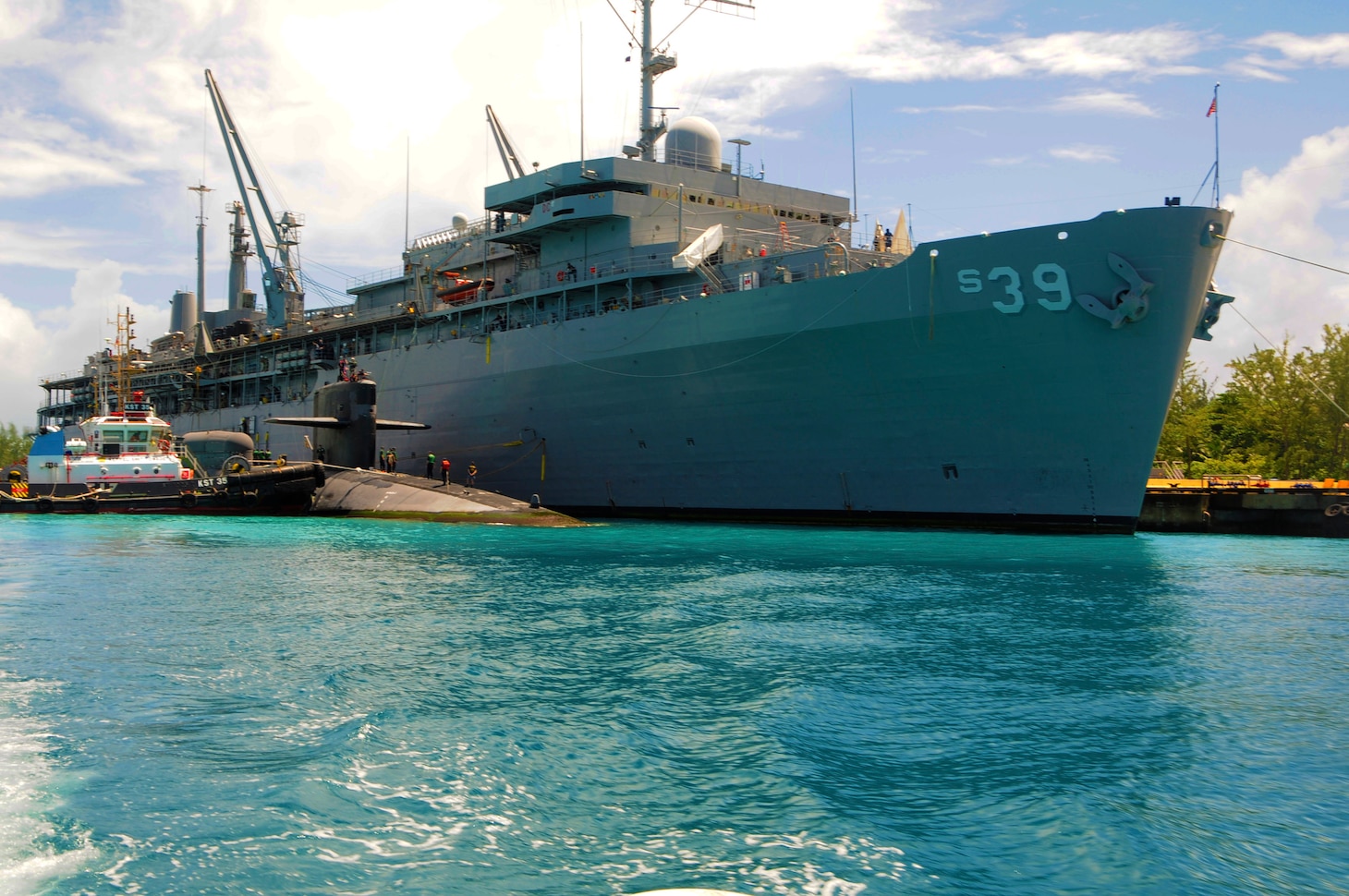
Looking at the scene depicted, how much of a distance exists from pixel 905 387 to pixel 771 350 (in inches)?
130

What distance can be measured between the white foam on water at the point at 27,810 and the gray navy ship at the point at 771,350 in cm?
1651

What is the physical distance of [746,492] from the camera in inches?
913

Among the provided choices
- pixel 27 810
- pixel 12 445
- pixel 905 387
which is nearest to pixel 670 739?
pixel 27 810

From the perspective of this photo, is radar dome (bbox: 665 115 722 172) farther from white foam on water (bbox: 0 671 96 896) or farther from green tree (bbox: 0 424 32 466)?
green tree (bbox: 0 424 32 466)

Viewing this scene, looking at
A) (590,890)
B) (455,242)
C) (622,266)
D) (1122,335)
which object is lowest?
(590,890)

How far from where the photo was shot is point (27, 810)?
207 inches

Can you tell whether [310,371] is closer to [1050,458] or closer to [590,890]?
[1050,458]

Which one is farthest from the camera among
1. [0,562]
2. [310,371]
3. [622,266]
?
[310,371]

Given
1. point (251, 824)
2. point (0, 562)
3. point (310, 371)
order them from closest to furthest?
point (251, 824)
point (0, 562)
point (310, 371)

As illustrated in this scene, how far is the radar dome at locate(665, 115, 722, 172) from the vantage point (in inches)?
1142

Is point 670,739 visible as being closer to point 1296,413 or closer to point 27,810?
point 27,810

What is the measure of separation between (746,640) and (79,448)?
28.8 m

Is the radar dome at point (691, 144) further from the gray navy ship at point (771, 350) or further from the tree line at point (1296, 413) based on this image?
the tree line at point (1296, 413)

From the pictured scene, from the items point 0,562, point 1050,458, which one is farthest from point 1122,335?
point 0,562
